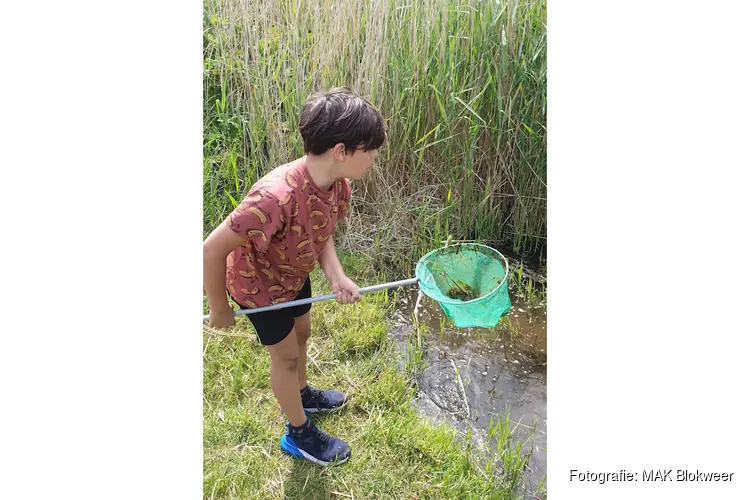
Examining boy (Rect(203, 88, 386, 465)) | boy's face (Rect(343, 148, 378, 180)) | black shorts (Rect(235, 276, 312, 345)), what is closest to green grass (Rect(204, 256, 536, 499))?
boy (Rect(203, 88, 386, 465))

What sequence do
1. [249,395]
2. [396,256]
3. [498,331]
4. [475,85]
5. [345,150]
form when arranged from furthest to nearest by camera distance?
1. [396,256]
2. [475,85]
3. [498,331]
4. [249,395]
5. [345,150]

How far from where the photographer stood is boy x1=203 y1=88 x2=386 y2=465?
56.8 inches

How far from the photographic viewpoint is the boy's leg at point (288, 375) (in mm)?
1712

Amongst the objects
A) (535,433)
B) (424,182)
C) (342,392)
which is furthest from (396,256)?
(535,433)

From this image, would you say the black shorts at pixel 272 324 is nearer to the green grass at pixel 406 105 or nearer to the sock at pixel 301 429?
the sock at pixel 301 429

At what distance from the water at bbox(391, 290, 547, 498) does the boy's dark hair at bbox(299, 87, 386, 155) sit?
112 cm

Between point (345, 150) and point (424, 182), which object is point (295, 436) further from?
point (424, 182)

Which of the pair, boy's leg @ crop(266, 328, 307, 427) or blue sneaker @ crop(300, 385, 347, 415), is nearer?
boy's leg @ crop(266, 328, 307, 427)

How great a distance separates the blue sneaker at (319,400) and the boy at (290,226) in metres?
0.32

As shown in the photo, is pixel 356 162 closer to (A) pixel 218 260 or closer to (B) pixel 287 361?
(A) pixel 218 260

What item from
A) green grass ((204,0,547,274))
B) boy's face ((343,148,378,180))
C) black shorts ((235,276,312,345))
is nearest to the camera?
boy's face ((343,148,378,180))

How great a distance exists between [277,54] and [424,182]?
1010 mm

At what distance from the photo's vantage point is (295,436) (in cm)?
191

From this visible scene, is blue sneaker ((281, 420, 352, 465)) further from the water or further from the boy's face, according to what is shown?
the boy's face
